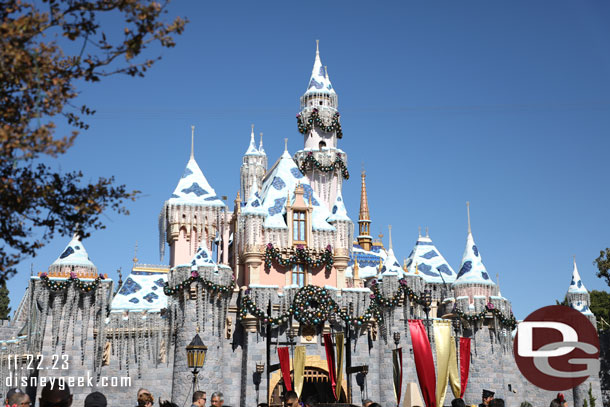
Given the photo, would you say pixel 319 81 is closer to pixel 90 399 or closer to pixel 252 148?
pixel 252 148

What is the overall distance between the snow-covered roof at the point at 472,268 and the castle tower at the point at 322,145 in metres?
8.67

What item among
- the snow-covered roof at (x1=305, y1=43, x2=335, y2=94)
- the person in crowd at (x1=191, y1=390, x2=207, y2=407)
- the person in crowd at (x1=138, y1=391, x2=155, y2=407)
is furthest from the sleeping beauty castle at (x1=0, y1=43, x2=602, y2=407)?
the person in crowd at (x1=138, y1=391, x2=155, y2=407)

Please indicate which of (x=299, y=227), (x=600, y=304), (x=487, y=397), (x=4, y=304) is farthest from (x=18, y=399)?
(x=600, y=304)

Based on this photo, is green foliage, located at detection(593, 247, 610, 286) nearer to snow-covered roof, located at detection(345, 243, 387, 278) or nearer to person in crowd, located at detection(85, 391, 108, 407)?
snow-covered roof, located at detection(345, 243, 387, 278)

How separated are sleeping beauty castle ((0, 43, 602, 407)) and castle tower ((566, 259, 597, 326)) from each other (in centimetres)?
101

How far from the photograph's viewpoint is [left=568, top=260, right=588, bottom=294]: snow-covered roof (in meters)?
44.6

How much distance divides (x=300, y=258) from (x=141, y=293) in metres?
9.16

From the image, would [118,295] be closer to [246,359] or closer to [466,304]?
[246,359]

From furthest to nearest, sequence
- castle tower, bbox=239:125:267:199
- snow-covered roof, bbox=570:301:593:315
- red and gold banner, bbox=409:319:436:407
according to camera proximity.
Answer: castle tower, bbox=239:125:267:199 < snow-covered roof, bbox=570:301:593:315 < red and gold banner, bbox=409:319:436:407

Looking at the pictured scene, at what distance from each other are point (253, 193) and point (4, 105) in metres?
29.1

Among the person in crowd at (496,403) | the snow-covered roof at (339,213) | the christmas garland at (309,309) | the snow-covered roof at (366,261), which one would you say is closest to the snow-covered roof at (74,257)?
the christmas garland at (309,309)

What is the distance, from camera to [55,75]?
815 cm

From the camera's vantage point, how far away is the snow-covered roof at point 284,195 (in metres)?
36.7

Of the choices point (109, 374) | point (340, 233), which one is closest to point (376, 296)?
point (340, 233)
